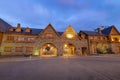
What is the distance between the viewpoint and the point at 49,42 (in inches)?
1266

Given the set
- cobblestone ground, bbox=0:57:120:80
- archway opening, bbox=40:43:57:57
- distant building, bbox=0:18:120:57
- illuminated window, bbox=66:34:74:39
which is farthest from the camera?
archway opening, bbox=40:43:57:57

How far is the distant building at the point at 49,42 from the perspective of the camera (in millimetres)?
30500

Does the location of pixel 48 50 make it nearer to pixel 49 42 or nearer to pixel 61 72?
pixel 49 42

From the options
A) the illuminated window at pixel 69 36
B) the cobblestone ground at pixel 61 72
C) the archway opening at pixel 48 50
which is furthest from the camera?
the archway opening at pixel 48 50

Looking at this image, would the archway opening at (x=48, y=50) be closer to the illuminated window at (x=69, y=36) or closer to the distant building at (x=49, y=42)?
the distant building at (x=49, y=42)

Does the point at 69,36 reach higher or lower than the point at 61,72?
higher

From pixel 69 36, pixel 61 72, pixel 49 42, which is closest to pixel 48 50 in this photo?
pixel 49 42

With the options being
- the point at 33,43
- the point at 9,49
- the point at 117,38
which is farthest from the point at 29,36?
the point at 117,38

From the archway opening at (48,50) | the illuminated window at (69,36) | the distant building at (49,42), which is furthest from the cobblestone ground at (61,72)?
the archway opening at (48,50)

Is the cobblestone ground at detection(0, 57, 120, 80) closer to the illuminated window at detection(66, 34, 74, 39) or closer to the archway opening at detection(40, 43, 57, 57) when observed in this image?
the illuminated window at detection(66, 34, 74, 39)

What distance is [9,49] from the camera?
30.2 m

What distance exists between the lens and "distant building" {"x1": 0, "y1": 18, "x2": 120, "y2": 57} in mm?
30500

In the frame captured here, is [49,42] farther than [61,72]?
Yes

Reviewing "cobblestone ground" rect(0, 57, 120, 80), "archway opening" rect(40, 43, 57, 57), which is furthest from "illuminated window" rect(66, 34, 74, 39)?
"cobblestone ground" rect(0, 57, 120, 80)
